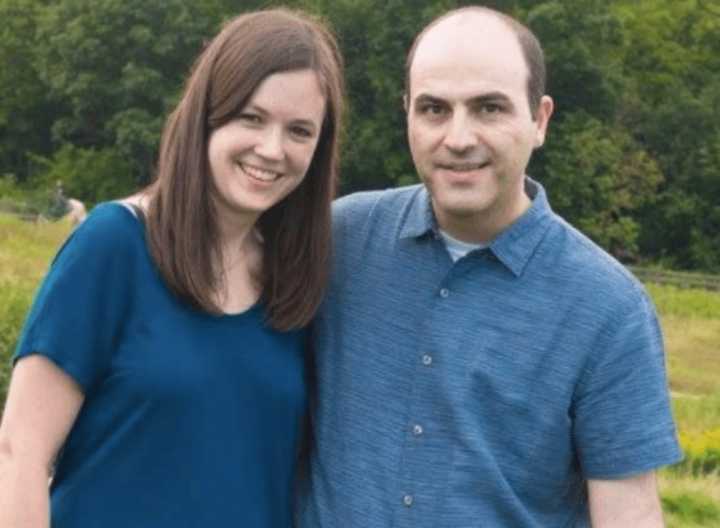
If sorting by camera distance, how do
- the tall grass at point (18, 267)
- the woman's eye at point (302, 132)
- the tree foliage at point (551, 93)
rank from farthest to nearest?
1. the tree foliage at point (551, 93)
2. the tall grass at point (18, 267)
3. the woman's eye at point (302, 132)

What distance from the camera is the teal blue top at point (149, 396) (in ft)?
9.96

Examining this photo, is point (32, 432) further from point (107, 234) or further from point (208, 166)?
point (208, 166)

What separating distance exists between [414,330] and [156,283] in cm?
57

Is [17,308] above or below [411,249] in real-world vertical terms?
below

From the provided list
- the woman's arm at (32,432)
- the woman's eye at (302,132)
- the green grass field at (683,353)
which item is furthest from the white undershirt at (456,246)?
the green grass field at (683,353)

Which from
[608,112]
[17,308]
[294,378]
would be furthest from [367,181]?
[294,378]

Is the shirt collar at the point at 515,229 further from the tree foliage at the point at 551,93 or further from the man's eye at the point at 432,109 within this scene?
the tree foliage at the point at 551,93

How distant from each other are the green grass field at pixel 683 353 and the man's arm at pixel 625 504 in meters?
3.74

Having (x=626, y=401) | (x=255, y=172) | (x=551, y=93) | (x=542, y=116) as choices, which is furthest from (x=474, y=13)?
(x=551, y=93)

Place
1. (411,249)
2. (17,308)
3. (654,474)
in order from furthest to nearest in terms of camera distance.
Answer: (17,308), (411,249), (654,474)

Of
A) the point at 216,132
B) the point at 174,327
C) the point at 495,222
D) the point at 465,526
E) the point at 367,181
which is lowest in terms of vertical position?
the point at 367,181

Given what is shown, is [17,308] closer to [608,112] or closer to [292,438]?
[292,438]

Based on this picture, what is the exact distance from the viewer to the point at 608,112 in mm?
40688

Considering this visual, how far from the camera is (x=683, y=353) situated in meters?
24.2
